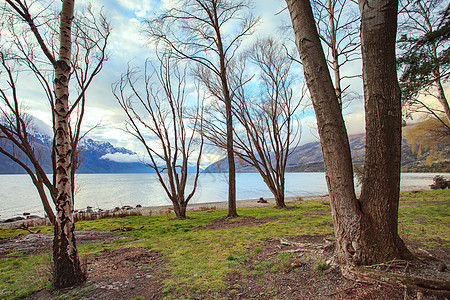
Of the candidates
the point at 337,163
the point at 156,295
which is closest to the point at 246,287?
the point at 156,295

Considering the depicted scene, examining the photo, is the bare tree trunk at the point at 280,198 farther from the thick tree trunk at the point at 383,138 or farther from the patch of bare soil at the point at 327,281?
the thick tree trunk at the point at 383,138

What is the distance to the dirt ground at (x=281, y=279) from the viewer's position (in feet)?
7.00

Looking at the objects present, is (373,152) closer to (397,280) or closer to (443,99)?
(397,280)

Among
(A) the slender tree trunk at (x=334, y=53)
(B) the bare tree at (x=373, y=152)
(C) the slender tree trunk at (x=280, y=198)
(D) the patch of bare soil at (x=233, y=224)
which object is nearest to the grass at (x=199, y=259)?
(B) the bare tree at (x=373, y=152)

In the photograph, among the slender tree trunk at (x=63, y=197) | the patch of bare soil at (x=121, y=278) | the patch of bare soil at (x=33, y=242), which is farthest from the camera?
the patch of bare soil at (x=33, y=242)

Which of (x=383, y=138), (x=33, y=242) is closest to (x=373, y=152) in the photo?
(x=383, y=138)

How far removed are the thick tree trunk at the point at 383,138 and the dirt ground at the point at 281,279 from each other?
0.28 m

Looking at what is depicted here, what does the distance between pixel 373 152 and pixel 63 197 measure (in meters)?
4.17

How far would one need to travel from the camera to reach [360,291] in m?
2.17

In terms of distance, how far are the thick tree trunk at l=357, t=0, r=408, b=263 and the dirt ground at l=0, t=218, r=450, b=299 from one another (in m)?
0.28

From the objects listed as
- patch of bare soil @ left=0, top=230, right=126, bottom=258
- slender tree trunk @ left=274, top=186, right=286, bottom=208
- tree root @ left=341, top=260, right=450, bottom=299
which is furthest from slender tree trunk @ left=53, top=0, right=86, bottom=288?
slender tree trunk @ left=274, top=186, right=286, bottom=208

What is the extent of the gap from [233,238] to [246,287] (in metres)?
2.90

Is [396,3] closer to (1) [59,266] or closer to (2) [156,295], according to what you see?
(2) [156,295]

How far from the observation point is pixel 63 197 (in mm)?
3131
